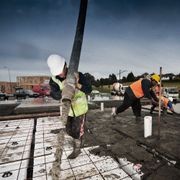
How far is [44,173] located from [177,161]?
2.16 metres

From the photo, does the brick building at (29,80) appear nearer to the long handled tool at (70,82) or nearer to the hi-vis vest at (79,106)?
the hi-vis vest at (79,106)

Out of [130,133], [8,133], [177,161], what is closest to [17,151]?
[8,133]

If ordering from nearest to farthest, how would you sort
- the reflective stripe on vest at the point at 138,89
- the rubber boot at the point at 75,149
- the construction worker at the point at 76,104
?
the construction worker at the point at 76,104
the rubber boot at the point at 75,149
the reflective stripe on vest at the point at 138,89

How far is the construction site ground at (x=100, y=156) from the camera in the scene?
2.20 m

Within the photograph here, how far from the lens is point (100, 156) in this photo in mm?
2729

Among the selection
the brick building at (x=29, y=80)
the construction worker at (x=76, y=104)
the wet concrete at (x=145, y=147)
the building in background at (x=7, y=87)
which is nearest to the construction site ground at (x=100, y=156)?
the wet concrete at (x=145, y=147)

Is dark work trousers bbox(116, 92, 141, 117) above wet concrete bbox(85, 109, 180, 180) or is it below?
above

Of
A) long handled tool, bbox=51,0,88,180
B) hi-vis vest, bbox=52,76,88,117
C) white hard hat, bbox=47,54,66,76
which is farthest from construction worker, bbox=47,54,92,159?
long handled tool, bbox=51,0,88,180

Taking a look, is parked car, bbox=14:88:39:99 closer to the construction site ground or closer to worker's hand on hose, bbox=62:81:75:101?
the construction site ground

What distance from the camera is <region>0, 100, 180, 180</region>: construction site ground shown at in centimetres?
220

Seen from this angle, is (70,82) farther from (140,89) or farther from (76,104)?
(140,89)

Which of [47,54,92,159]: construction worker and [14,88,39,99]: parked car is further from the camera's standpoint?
[14,88,39,99]: parked car

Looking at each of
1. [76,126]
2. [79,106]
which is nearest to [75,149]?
[76,126]

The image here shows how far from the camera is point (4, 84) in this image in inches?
1075
